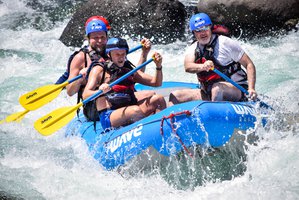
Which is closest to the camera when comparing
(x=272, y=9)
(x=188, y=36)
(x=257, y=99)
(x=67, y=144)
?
(x=257, y=99)

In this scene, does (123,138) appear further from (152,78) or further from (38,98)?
(38,98)

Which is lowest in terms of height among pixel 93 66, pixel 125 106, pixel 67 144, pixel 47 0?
pixel 47 0

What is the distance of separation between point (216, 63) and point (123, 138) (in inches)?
49.6

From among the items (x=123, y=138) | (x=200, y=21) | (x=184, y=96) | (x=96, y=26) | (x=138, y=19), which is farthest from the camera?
(x=138, y=19)

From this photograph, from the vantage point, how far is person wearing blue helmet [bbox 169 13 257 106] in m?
5.44

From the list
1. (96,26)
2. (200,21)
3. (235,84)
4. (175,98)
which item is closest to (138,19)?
(96,26)

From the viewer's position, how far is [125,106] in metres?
5.59

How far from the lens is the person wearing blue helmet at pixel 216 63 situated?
5.44 meters

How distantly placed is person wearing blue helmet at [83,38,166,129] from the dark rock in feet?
16.6

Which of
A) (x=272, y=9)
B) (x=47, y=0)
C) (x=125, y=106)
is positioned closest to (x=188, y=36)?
(x=272, y=9)

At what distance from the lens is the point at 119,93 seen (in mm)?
5598

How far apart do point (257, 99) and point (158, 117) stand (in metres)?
1.09

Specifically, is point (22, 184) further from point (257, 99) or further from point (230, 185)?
point (257, 99)

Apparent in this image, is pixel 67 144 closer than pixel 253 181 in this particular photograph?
No
